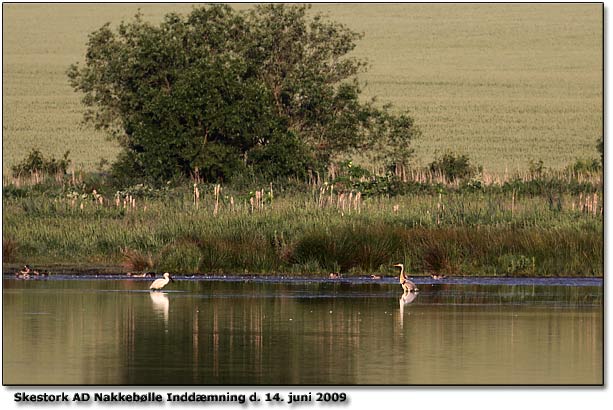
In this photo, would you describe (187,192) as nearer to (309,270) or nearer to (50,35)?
(309,270)

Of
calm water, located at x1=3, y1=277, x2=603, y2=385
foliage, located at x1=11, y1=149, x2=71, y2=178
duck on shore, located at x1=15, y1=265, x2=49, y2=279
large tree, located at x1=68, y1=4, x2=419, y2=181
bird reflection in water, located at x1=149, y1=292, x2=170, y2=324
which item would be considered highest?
large tree, located at x1=68, y1=4, x2=419, y2=181

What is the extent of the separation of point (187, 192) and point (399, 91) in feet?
170

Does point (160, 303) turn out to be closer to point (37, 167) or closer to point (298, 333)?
point (298, 333)

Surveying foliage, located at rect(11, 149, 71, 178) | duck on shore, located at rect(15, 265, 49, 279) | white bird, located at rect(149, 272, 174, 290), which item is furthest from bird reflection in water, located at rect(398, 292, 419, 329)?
foliage, located at rect(11, 149, 71, 178)

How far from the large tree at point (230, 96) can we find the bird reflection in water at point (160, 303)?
1599 cm

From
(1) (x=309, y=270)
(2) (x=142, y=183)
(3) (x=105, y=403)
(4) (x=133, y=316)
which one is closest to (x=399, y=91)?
(2) (x=142, y=183)

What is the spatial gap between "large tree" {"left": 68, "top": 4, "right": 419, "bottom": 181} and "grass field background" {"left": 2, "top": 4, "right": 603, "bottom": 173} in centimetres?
1477

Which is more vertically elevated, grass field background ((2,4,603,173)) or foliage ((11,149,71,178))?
grass field background ((2,4,603,173))

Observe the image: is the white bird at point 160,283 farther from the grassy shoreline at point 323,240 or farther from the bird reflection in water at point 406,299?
the bird reflection in water at point 406,299

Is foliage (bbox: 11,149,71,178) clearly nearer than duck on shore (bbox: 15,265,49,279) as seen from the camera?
No

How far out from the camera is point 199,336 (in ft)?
59.2

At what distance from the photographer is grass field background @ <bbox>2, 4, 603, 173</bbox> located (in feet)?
238

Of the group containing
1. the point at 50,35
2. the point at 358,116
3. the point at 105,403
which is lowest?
the point at 105,403

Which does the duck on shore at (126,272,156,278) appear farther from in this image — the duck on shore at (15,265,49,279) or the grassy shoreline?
the duck on shore at (15,265,49,279)
